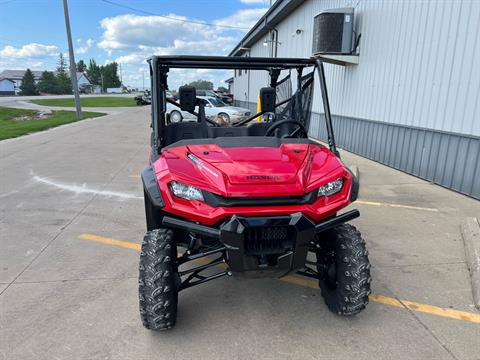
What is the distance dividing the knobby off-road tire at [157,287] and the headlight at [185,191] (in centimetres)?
41

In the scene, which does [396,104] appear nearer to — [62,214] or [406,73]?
[406,73]

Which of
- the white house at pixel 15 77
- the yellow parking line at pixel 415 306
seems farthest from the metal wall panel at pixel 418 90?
the white house at pixel 15 77

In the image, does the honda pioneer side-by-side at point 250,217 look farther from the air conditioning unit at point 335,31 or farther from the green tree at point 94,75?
the green tree at point 94,75

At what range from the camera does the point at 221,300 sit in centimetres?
337

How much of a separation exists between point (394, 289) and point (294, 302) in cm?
99

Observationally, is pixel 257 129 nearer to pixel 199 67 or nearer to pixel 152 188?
pixel 199 67

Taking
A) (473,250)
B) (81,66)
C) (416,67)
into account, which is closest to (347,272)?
(473,250)

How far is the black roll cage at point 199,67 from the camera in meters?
3.43

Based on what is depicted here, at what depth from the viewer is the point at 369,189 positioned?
7.13 metres

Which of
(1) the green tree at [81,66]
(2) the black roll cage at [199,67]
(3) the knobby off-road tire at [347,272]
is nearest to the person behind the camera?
(3) the knobby off-road tire at [347,272]

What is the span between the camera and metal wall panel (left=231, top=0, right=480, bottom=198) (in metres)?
6.77

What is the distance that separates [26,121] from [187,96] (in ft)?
76.7

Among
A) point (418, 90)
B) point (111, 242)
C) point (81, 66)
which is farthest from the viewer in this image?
point (81, 66)

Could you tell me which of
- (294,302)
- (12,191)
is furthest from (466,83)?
(12,191)
